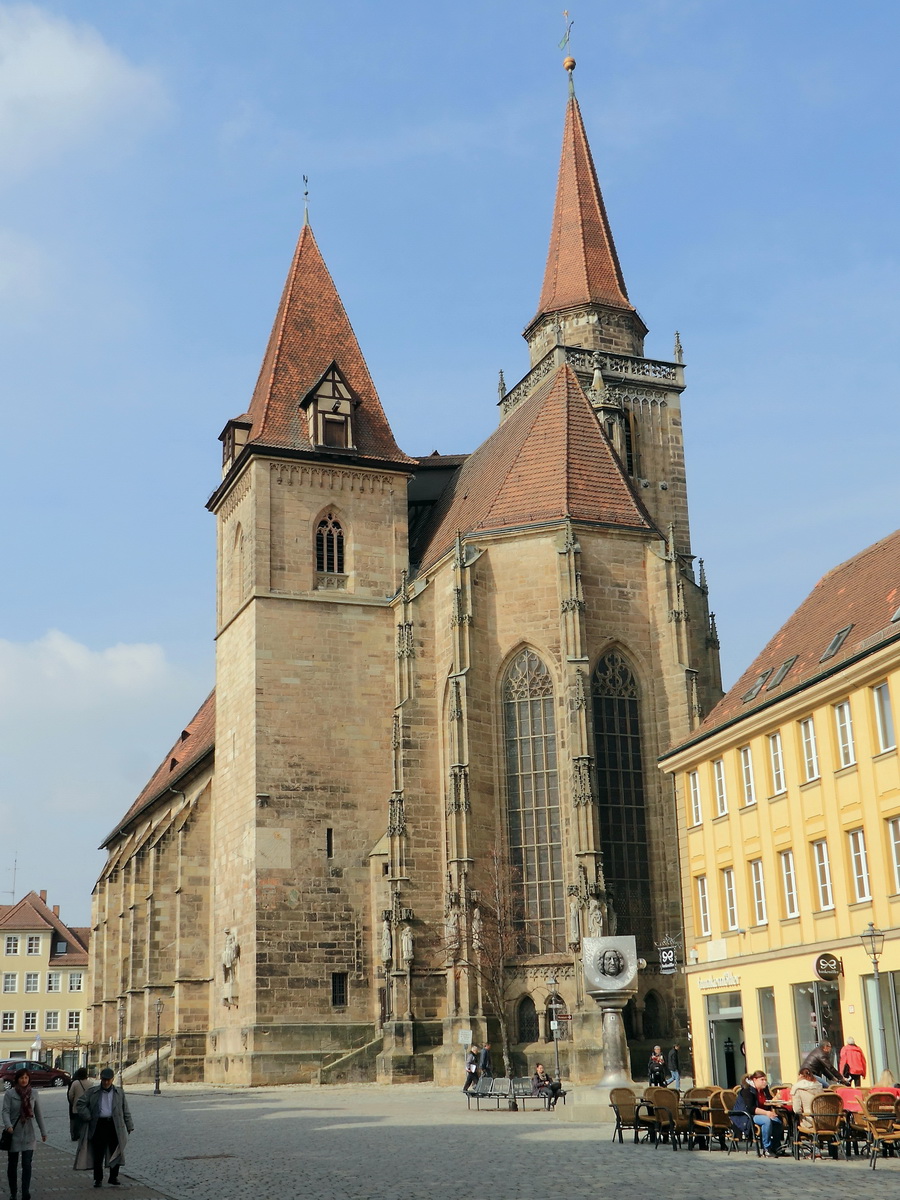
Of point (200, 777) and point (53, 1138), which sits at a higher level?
point (200, 777)

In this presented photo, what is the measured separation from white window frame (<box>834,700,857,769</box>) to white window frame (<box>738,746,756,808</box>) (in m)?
3.05

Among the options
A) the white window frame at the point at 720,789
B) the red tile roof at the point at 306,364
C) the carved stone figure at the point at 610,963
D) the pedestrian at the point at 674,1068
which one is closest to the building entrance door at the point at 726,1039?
the pedestrian at the point at 674,1068

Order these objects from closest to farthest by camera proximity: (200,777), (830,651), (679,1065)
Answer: (830,651), (679,1065), (200,777)

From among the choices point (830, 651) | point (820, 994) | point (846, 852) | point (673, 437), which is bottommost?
point (820, 994)

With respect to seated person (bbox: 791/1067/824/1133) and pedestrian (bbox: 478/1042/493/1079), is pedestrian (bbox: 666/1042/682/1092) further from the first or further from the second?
seated person (bbox: 791/1067/824/1133)

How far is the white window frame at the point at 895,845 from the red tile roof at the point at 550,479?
1682 centimetres

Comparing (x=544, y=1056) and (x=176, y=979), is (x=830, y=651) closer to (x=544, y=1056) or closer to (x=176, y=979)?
(x=544, y=1056)

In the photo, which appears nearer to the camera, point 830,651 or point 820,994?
point 820,994

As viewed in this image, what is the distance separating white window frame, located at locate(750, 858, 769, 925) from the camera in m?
25.3

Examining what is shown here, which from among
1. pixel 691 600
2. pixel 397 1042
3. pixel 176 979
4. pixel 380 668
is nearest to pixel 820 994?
pixel 397 1042

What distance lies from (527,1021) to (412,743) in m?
7.78

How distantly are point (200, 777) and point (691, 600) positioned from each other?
720 inches

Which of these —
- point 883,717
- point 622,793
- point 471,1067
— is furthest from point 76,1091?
point 622,793

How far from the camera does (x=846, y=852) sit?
22891mm
